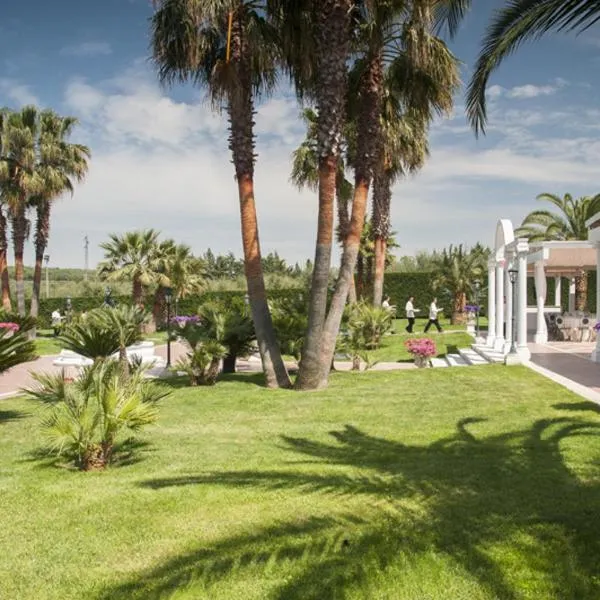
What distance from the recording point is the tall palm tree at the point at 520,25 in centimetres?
595

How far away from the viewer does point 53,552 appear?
4395 millimetres

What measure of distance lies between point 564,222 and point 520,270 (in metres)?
17.7

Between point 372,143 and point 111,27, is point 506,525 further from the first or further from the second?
point 111,27

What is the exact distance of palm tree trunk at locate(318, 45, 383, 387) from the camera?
12102 millimetres

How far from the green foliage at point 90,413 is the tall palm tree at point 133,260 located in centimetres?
2252

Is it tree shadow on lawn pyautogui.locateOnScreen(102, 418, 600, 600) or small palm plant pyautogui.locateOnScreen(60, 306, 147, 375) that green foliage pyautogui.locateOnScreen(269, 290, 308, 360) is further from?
tree shadow on lawn pyautogui.locateOnScreen(102, 418, 600, 600)

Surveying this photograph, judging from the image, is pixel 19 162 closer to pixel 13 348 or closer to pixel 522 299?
pixel 13 348

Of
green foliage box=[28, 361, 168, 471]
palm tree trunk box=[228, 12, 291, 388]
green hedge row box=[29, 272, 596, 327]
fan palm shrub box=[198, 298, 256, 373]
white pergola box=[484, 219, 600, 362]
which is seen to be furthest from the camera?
green hedge row box=[29, 272, 596, 327]

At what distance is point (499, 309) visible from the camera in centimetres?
1734

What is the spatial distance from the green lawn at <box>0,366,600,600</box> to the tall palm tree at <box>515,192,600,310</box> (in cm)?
2255

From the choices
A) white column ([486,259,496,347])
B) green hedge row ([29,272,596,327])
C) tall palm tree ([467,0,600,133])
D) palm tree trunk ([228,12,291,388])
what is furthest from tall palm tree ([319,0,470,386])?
green hedge row ([29,272,596,327])

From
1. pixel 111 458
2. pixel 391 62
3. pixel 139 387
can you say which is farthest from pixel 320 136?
pixel 111 458

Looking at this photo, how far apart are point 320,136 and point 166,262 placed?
19859 mm

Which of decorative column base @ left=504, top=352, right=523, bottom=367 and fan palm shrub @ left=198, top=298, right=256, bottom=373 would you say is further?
fan palm shrub @ left=198, top=298, right=256, bottom=373
